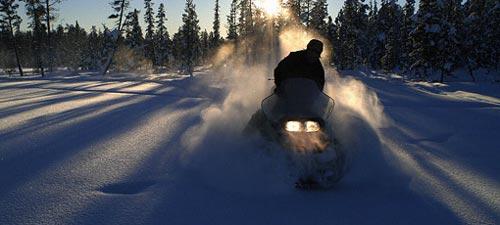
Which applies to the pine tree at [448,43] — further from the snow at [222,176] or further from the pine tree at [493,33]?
the snow at [222,176]

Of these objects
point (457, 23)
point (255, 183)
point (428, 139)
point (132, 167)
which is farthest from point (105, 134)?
point (457, 23)

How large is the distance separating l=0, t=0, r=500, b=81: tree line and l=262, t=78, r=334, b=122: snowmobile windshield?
38.7m

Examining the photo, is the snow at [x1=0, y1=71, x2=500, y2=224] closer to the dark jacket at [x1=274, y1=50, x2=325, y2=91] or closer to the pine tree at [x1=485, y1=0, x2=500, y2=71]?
the dark jacket at [x1=274, y1=50, x2=325, y2=91]

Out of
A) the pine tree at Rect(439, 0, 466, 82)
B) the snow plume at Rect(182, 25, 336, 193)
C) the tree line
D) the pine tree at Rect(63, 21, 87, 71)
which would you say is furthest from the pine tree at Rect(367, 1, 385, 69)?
the snow plume at Rect(182, 25, 336, 193)

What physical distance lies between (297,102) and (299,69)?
49.0 inches

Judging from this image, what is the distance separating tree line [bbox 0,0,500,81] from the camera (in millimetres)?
42094

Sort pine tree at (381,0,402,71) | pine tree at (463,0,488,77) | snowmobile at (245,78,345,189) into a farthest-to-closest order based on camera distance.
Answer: pine tree at (381,0,402,71) < pine tree at (463,0,488,77) < snowmobile at (245,78,345,189)

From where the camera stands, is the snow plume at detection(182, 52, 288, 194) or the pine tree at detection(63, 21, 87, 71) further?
the pine tree at detection(63, 21, 87, 71)

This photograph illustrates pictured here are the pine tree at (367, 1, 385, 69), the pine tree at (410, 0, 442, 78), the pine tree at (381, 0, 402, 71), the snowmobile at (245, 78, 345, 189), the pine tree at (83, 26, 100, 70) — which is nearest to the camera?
the snowmobile at (245, 78, 345, 189)

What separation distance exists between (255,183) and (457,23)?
2200 inches

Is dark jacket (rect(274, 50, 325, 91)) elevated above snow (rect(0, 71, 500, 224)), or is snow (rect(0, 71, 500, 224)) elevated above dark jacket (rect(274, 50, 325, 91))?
dark jacket (rect(274, 50, 325, 91))

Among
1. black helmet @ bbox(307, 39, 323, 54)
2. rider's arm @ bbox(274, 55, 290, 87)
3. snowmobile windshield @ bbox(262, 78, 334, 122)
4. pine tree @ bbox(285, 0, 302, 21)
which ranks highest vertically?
pine tree @ bbox(285, 0, 302, 21)

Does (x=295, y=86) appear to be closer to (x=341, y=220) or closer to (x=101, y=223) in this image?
(x=341, y=220)

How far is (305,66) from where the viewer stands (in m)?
6.33
